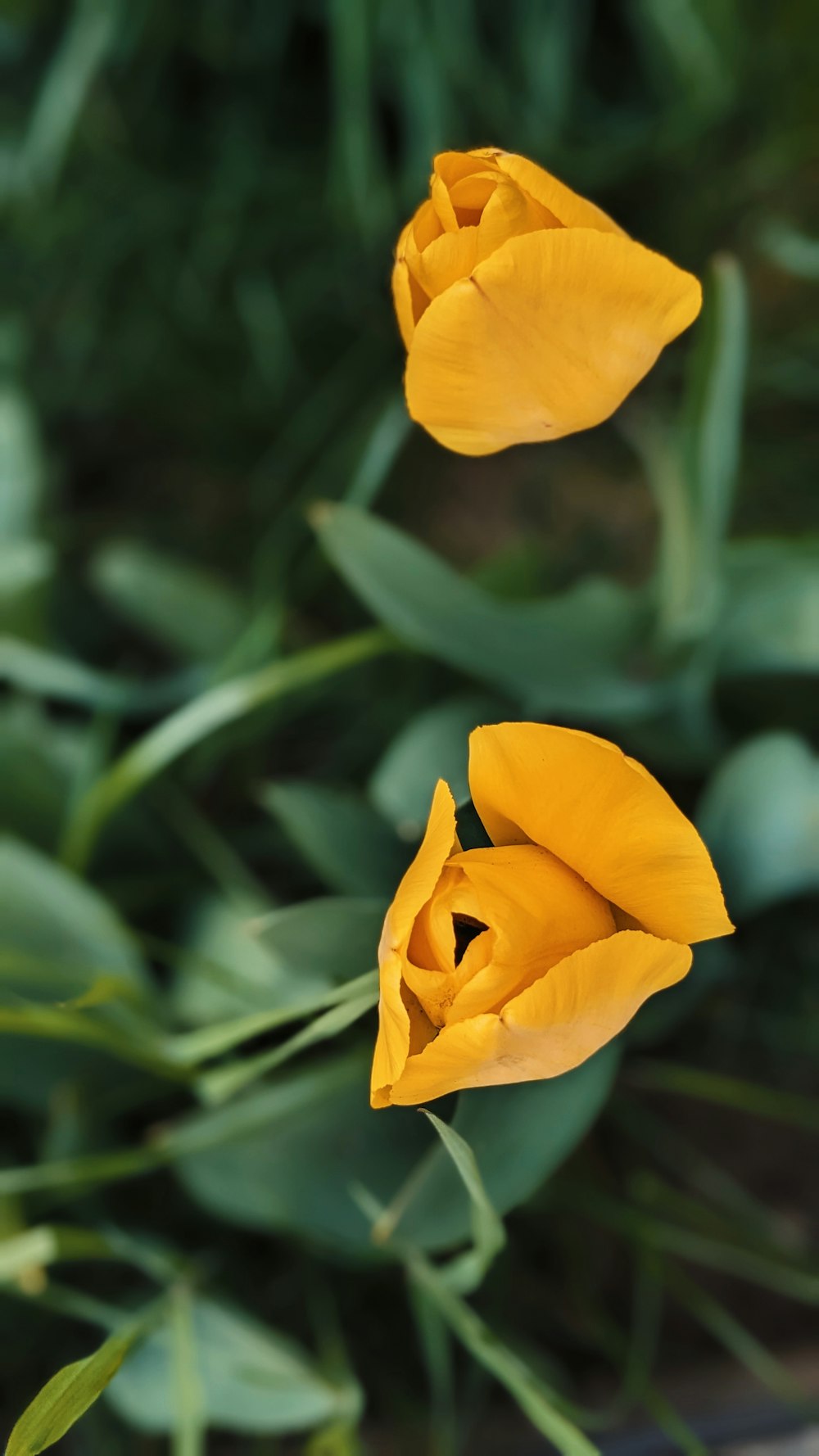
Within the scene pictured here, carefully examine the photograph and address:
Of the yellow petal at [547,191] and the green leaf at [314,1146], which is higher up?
the yellow petal at [547,191]

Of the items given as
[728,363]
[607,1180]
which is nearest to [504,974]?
[728,363]

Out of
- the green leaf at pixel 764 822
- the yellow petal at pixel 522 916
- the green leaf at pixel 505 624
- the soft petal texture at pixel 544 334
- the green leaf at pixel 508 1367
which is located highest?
the soft petal texture at pixel 544 334

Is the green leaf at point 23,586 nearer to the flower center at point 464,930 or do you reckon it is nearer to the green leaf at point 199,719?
the green leaf at point 199,719

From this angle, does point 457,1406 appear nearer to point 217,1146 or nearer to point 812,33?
point 217,1146

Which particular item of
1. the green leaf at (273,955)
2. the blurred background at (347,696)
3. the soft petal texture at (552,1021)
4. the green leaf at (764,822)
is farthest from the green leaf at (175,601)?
the soft petal texture at (552,1021)

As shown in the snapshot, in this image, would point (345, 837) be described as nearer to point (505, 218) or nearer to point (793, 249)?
point (505, 218)

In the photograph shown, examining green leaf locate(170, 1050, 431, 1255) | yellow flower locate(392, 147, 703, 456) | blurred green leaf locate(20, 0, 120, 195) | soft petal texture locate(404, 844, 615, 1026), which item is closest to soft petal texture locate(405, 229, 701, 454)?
yellow flower locate(392, 147, 703, 456)

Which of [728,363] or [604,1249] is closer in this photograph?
[728,363]
